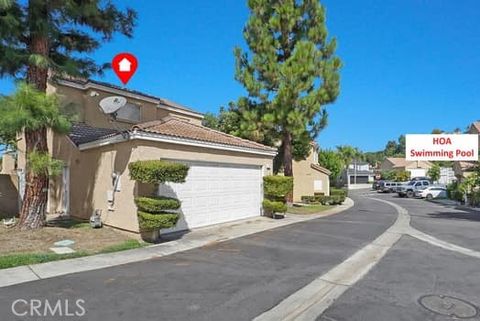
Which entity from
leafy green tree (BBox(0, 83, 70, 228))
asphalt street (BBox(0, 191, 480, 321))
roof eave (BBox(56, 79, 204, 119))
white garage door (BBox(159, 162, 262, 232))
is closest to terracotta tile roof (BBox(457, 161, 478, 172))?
white garage door (BBox(159, 162, 262, 232))

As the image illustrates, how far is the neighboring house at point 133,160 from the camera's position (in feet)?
39.8

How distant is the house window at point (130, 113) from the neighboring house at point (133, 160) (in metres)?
0.05

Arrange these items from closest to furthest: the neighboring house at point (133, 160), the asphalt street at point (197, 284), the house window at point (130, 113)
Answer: the asphalt street at point (197, 284) → the neighboring house at point (133, 160) → the house window at point (130, 113)

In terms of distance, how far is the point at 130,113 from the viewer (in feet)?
63.8

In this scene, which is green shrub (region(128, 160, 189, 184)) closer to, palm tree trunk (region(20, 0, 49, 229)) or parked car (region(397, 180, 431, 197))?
palm tree trunk (region(20, 0, 49, 229))

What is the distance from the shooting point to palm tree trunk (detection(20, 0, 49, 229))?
460 inches

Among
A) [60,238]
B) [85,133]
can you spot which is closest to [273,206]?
[85,133]

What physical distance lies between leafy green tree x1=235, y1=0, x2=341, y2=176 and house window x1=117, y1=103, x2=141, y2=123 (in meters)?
6.61

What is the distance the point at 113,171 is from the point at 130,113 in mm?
7322

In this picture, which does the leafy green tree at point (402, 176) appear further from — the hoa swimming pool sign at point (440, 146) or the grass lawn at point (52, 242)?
the grass lawn at point (52, 242)

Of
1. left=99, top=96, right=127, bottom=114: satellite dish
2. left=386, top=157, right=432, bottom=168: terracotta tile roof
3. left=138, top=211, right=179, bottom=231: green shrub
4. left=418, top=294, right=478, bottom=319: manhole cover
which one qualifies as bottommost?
left=418, top=294, right=478, bottom=319: manhole cover

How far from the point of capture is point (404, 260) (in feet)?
30.5

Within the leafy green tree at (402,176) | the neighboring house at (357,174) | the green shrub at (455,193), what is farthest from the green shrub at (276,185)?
the neighboring house at (357,174)

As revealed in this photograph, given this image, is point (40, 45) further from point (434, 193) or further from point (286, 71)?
point (434, 193)
